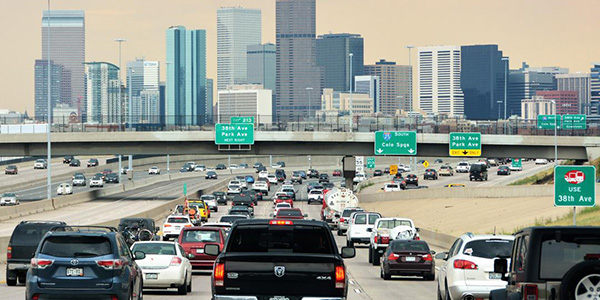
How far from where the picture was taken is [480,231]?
186 feet

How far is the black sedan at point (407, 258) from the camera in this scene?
30.5 metres

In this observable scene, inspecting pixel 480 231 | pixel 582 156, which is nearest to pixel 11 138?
pixel 480 231

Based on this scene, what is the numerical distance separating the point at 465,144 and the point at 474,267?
6260 centimetres

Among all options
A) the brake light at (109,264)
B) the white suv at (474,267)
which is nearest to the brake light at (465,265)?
the white suv at (474,267)

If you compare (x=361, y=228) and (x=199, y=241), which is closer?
(x=199, y=241)

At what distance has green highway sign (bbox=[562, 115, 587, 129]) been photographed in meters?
96.6

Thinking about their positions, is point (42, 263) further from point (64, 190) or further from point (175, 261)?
point (64, 190)

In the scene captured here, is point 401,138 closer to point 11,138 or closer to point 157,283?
point 11,138

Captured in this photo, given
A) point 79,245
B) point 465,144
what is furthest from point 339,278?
point 465,144

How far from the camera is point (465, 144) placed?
268 ft

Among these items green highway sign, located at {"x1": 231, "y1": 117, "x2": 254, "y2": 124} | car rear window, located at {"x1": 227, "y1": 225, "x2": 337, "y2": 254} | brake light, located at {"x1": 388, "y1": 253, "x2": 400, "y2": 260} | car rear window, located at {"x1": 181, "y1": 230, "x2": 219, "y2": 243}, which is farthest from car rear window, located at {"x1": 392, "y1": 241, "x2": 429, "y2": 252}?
green highway sign, located at {"x1": 231, "y1": 117, "x2": 254, "y2": 124}

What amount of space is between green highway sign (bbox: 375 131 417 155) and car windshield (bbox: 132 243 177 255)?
5843 centimetres

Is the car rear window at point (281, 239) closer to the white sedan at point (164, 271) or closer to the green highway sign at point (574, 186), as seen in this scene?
the white sedan at point (164, 271)

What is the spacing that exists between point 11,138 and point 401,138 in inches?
1186
